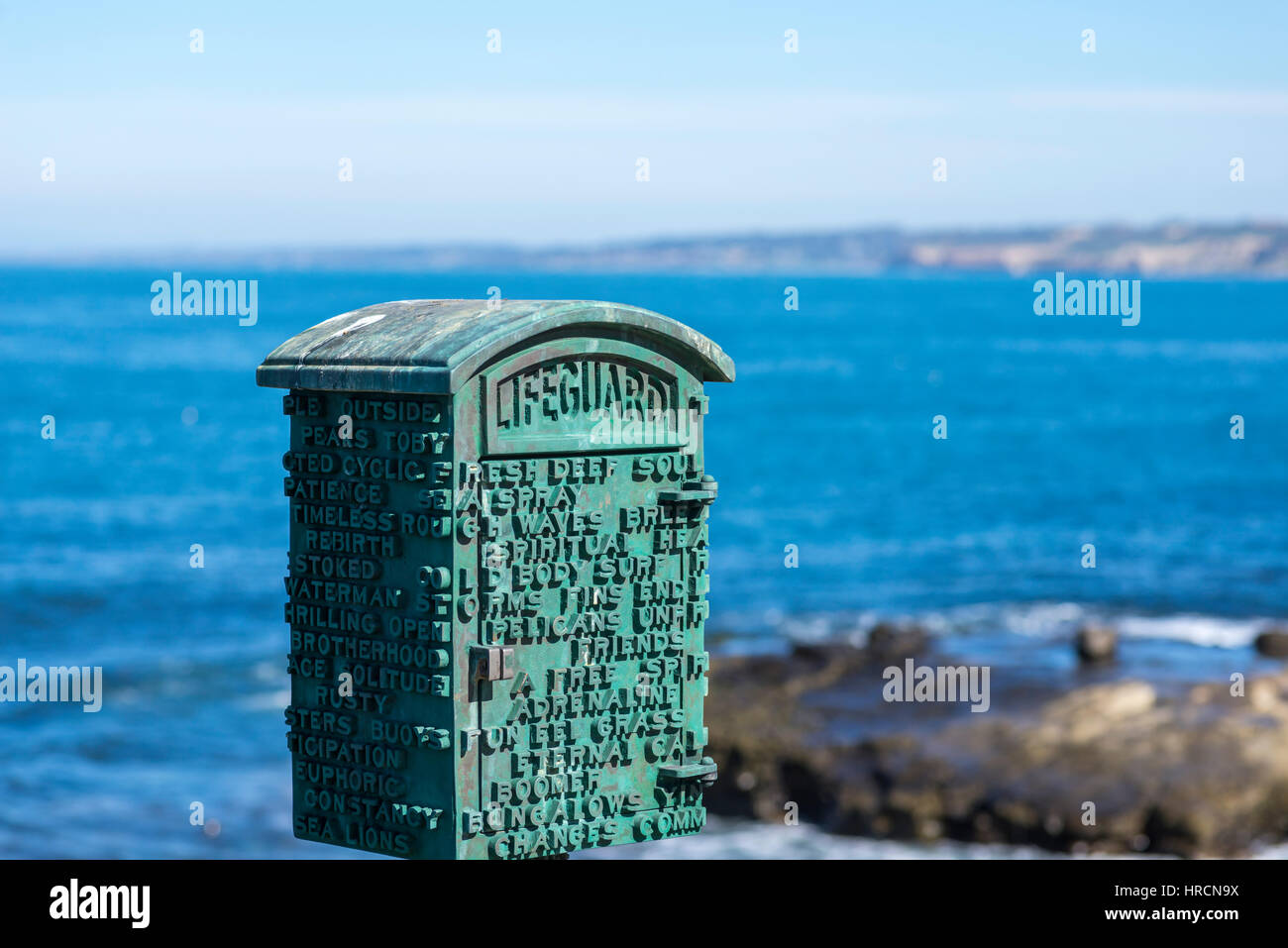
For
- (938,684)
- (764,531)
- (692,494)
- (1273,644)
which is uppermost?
(692,494)

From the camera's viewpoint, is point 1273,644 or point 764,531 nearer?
point 1273,644

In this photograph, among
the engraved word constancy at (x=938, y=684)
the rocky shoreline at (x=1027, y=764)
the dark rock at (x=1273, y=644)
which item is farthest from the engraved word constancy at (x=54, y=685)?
the dark rock at (x=1273, y=644)

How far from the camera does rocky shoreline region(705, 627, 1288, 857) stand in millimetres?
24141

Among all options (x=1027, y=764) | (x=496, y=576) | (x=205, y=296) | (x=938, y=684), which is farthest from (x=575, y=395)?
(x=205, y=296)

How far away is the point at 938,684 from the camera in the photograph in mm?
32562

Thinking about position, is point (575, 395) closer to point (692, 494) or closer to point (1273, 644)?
point (692, 494)

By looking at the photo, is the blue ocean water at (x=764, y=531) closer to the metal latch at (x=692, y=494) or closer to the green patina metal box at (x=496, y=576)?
the green patina metal box at (x=496, y=576)

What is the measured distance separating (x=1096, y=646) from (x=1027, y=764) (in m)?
7.79

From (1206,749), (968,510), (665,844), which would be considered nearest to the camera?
(1206,749)

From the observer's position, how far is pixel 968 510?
220ft

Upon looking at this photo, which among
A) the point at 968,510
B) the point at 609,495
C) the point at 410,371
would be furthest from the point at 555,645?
the point at 968,510

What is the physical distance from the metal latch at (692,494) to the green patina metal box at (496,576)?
0.5 inches

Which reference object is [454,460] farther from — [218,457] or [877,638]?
[218,457]

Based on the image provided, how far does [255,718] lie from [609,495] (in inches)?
1167
